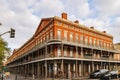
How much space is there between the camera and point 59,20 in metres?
46.6

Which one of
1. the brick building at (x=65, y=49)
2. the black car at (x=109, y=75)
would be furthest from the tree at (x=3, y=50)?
the black car at (x=109, y=75)

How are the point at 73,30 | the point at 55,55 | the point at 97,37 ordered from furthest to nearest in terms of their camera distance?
the point at 97,37
the point at 73,30
the point at 55,55

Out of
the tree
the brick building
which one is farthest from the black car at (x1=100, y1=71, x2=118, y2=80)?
the tree

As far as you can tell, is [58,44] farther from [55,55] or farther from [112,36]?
[112,36]

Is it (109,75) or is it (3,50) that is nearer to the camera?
(109,75)

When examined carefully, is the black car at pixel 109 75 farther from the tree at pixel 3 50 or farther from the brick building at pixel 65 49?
the tree at pixel 3 50

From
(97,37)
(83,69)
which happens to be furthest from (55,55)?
(97,37)

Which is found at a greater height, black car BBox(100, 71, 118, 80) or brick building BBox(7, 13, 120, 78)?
brick building BBox(7, 13, 120, 78)

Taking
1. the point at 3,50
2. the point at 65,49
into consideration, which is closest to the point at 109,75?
the point at 65,49

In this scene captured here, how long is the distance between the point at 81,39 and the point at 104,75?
1760cm

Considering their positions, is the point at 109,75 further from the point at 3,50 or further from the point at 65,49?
the point at 3,50

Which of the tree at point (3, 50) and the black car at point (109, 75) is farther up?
the tree at point (3, 50)

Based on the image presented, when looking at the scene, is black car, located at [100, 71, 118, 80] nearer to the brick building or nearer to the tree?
the brick building

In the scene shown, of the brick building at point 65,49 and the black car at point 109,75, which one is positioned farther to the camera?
the brick building at point 65,49
